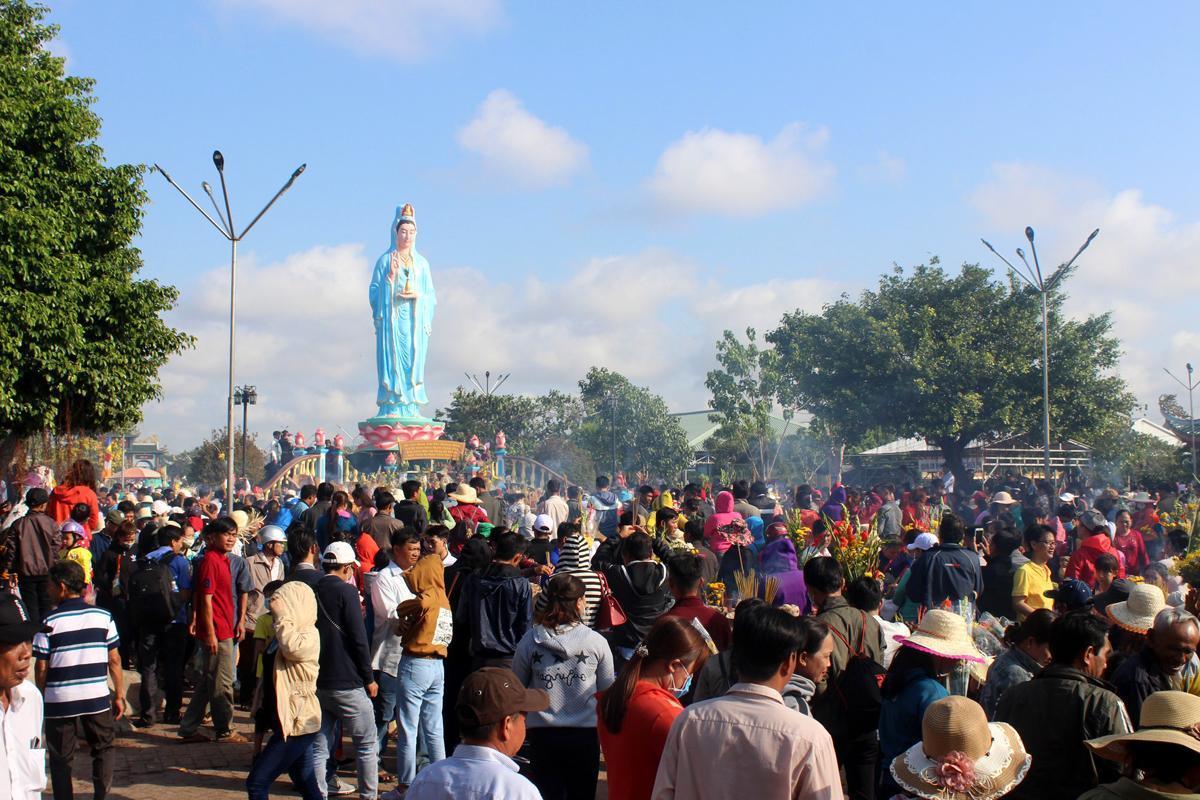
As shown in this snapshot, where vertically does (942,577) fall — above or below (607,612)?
above

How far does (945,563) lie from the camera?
7.73 metres

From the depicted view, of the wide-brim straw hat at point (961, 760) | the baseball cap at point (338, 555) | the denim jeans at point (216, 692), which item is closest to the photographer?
the wide-brim straw hat at point (961, 760)

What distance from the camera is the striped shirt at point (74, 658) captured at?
624 cm

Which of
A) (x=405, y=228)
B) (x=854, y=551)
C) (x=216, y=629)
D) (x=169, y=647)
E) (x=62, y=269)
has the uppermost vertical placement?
(x=405, y=228)

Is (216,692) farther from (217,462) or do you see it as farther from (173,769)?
(217,462)

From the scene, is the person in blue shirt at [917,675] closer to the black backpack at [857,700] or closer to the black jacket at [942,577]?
the black backpack at [857,700]

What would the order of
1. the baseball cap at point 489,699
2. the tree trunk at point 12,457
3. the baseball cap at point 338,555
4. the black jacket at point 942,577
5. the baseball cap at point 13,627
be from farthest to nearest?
the tree trunk at point 12,457
the black jacket at point 942,577
the baseball cap at point 338,555
the baseball cap at point 13,627
the baseball cap at point 489,699

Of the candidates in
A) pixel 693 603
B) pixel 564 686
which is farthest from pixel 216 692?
pixel 564 686

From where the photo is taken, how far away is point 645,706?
3.90m

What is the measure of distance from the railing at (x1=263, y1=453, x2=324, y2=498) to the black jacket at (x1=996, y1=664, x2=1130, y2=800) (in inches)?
1331

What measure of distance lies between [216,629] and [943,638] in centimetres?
612

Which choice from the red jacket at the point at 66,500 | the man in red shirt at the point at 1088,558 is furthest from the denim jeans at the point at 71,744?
the man in red shirt at the point at 1088,558

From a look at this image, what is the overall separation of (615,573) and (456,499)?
483 cm

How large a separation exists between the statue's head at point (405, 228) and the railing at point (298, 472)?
767 centimetres
